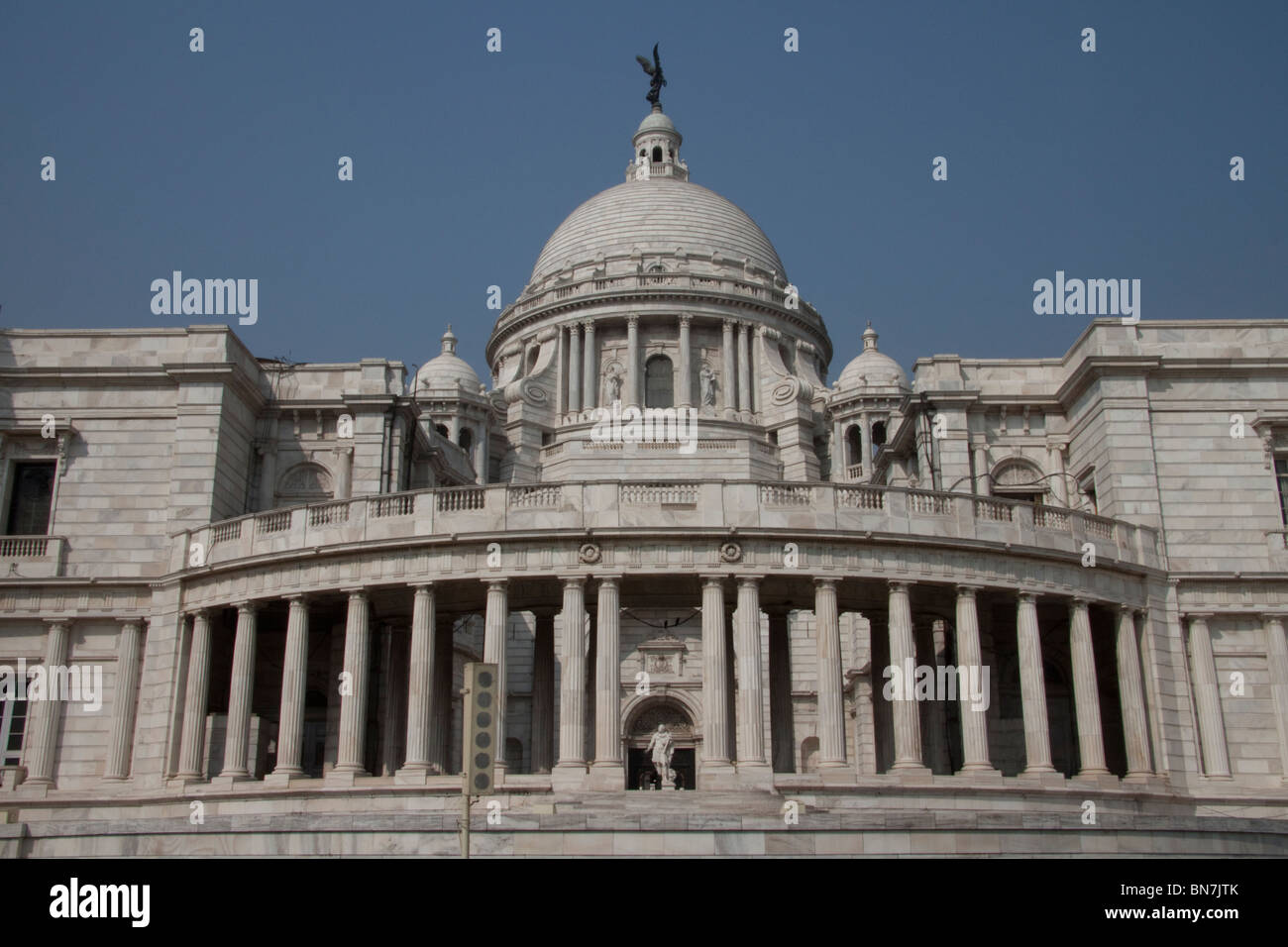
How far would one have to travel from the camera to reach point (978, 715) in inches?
1454

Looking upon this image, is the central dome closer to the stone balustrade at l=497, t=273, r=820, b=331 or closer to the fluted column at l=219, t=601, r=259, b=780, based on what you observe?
the stone balustrade at l=497, t=273, r=820, b=331

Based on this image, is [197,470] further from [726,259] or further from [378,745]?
[726,259]

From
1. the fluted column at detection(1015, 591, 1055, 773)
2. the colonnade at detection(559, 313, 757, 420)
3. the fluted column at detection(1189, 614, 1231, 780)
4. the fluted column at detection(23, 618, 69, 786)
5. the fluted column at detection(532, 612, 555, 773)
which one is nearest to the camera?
the fluted column at detection(1015, 591, 1055, 773)

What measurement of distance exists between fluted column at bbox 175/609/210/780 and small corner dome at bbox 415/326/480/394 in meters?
41.7

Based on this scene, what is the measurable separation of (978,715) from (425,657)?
1461cm

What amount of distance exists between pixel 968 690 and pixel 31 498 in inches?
1175

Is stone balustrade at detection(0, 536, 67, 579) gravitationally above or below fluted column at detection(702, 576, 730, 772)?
above

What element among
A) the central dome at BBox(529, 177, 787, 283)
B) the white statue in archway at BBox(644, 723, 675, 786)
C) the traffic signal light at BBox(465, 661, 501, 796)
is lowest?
the traffic signal light at BBox(465, 661, 501, 796)

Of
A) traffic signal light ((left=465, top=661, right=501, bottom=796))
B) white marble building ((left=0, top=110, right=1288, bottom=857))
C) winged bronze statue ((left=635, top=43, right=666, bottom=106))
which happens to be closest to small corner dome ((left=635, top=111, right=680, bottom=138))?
winged bronze statue ((left=635, top=43, right=666, bottom=106))

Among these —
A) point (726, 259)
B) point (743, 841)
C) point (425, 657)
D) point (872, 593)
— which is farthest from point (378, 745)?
point (726, 259)

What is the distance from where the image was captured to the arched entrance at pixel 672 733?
5784cm

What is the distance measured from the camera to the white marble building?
112 feet

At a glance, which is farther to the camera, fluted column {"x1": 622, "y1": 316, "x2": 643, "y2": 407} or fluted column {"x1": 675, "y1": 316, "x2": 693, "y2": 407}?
fluted column {"x1": 675, "y1": 316, "x2": 693, "y2": 407}

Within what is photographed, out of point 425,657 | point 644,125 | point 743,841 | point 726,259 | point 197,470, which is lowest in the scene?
point 743,841
